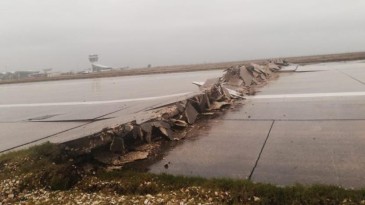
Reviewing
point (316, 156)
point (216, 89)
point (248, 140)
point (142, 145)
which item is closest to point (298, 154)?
point (316, 156)

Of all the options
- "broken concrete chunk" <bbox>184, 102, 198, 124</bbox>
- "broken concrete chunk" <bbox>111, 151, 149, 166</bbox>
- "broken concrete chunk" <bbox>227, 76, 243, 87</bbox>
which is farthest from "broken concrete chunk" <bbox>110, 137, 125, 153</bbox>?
"broken concrete chunk" <bbox>227, 76, 243, 87</bbox>

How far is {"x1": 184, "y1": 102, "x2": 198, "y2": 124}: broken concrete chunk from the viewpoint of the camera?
685cm

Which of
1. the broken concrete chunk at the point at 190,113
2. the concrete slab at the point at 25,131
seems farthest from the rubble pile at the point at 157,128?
the concrete slab at the point at 25,131

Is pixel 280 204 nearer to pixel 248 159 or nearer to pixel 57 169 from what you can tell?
pixel 248 159

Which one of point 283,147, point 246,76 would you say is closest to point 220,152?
point 283,147

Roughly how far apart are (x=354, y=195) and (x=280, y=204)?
0.74 m

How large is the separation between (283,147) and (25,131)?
6.01m

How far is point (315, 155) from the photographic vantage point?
4.53m

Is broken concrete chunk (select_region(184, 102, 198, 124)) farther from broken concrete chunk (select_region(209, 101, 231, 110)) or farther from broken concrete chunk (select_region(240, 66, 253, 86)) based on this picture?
broken concrete chunk (select_region(240, 66, 253, 86))

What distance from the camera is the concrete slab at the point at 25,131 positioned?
6.60 m

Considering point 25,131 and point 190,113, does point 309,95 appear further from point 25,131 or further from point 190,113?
point 25,131

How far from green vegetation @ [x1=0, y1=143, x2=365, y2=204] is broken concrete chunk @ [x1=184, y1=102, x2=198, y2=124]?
2.59 m

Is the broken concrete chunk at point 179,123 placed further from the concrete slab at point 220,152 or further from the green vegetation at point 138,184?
the green vegetation at point 138,184

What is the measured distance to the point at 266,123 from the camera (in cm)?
643
